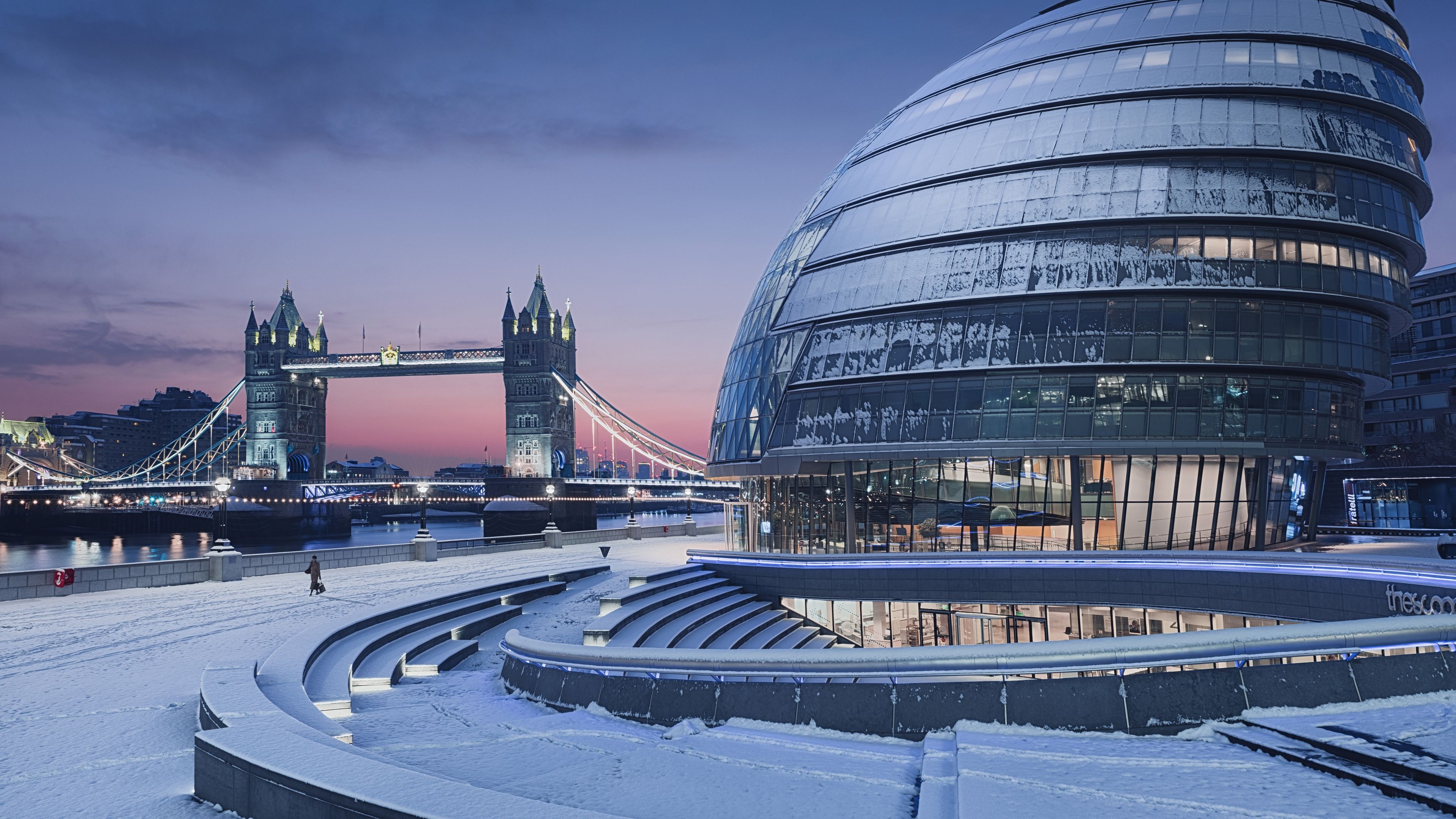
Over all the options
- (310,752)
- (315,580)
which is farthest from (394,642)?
(310,752)

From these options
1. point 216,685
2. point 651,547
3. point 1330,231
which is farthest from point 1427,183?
point 216,685

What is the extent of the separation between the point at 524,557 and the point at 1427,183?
4438 cm

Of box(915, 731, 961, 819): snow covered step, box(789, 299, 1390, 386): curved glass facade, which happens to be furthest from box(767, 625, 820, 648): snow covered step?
box(915, 731, 961, 819): snow covered step

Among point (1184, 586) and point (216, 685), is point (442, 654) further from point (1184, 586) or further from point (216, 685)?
point (1184, 586)

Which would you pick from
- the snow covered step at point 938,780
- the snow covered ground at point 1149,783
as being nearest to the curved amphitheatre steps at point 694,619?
the snow covered step at point 938,780

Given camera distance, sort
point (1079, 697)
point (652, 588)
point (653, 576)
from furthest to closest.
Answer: point (653, 576) < point (652, 588) < point (1079, 697)

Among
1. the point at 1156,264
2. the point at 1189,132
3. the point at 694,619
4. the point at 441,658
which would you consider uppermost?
the point at 1189,132

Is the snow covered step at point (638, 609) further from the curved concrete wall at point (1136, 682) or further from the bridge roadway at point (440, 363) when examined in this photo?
the bridge roadway at point (440, 363)

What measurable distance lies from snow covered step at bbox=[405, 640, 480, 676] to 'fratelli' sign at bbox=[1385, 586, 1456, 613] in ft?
68.2

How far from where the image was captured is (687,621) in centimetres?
2512

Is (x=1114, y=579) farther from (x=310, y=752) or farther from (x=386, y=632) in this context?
(x=310, y=752)

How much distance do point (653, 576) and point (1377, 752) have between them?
73.0ft

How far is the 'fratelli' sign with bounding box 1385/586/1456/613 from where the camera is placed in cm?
1988

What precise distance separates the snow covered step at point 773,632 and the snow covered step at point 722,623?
2.31 feet
